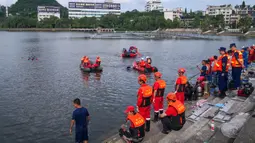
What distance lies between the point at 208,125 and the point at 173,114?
184cm

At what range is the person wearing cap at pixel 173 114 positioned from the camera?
25.7 feet

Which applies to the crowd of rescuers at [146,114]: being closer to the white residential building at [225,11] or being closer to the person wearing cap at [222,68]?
the person wearing cap at [222,68]

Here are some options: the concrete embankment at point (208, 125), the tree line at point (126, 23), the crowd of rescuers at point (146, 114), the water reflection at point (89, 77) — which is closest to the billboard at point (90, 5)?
the tree line at point (126, 23)

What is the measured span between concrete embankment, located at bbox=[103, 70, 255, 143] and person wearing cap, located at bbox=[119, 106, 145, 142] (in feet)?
1.38

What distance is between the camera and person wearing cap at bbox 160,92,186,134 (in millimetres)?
7836

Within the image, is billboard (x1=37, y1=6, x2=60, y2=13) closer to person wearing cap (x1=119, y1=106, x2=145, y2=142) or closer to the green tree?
the green tree

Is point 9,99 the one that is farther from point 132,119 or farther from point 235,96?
point 235,96

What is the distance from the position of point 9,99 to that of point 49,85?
4592 millimetres

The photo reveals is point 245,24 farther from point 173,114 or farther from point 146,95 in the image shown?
point 173,114

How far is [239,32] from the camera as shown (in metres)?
106

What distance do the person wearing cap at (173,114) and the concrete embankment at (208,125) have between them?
30 centimetres

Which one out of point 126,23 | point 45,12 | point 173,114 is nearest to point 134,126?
point 173,114

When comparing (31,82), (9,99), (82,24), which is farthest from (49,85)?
(82,24)

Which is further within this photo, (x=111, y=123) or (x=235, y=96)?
(x=111, y=123)
